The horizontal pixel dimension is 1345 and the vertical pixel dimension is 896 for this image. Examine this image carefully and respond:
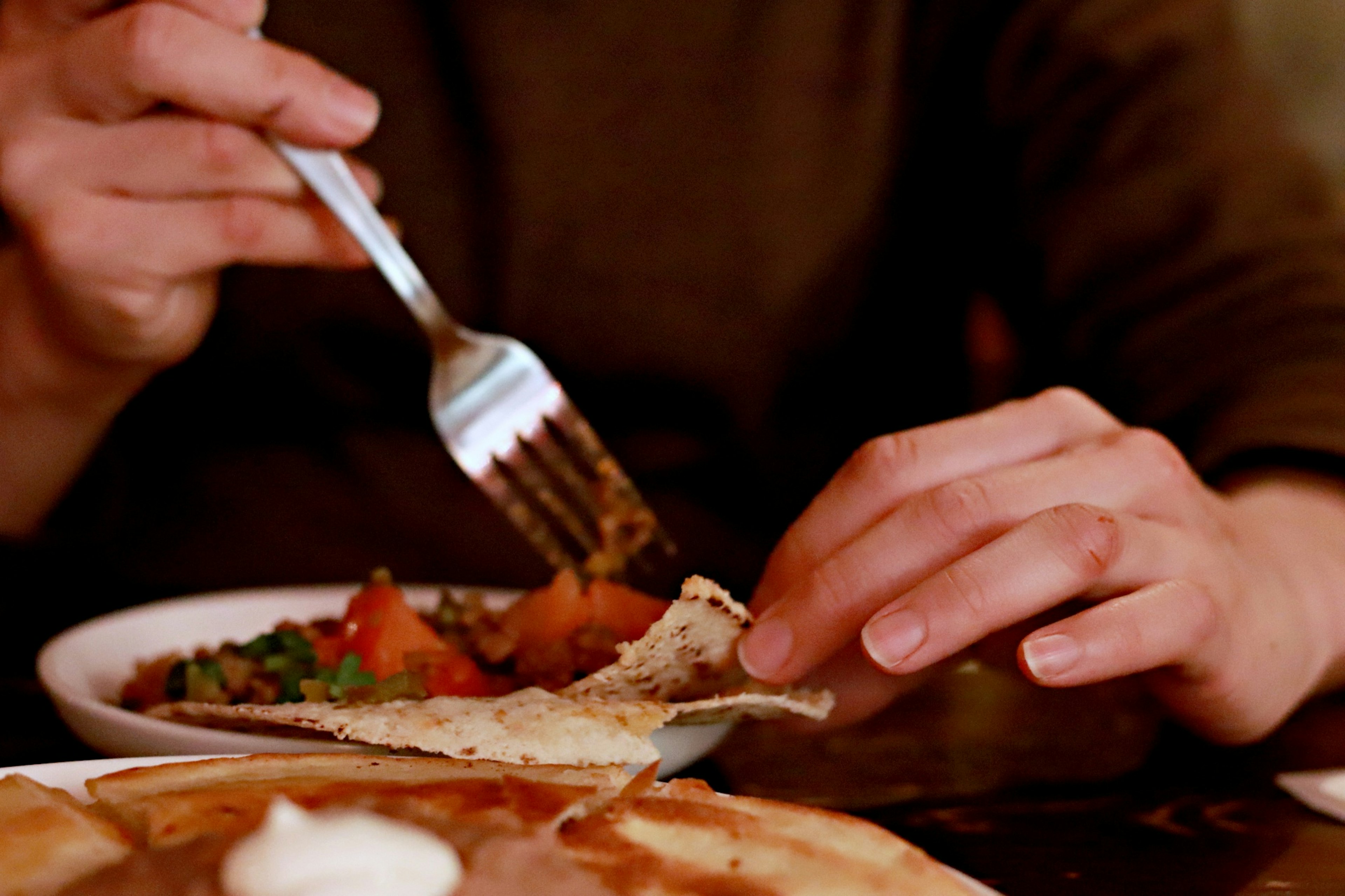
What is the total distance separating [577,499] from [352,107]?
1.81ft

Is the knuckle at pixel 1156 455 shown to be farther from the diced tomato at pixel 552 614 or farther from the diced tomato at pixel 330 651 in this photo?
the diced tomato at pixel 330 651

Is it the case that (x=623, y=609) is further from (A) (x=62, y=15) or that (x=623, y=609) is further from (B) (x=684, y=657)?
(A) (x=62, y=15)

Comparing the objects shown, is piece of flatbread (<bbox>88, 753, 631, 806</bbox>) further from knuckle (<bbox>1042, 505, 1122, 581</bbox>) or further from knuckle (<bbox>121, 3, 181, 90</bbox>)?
knuckle (<bbox>121, 3, 181, 90</bbox>)

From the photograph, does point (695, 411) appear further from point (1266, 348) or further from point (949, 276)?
point (1266, 348)

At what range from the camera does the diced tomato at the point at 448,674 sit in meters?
1.06

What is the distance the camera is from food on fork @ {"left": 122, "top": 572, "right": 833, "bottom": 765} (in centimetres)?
80

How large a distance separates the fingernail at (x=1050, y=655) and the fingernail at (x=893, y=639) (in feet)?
0.29

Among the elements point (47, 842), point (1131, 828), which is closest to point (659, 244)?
point (1131, 828)

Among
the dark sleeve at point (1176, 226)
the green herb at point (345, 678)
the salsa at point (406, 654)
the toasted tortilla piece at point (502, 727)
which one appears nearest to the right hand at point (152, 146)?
the salsa at point (406, 654)

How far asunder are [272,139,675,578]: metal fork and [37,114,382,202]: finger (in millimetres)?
97

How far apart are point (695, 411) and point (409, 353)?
19.5 inches

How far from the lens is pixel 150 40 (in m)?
1.21

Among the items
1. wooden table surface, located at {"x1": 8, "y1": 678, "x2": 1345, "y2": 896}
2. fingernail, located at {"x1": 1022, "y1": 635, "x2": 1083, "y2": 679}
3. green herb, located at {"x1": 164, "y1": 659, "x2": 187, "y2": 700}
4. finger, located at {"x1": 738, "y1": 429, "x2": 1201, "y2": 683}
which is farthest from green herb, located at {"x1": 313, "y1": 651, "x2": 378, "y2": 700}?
fingernail, located at {"x1": 1022, "y1": 635, "x2": 1083, "y2": 679}

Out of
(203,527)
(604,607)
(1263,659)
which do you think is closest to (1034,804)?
(1263,659)
